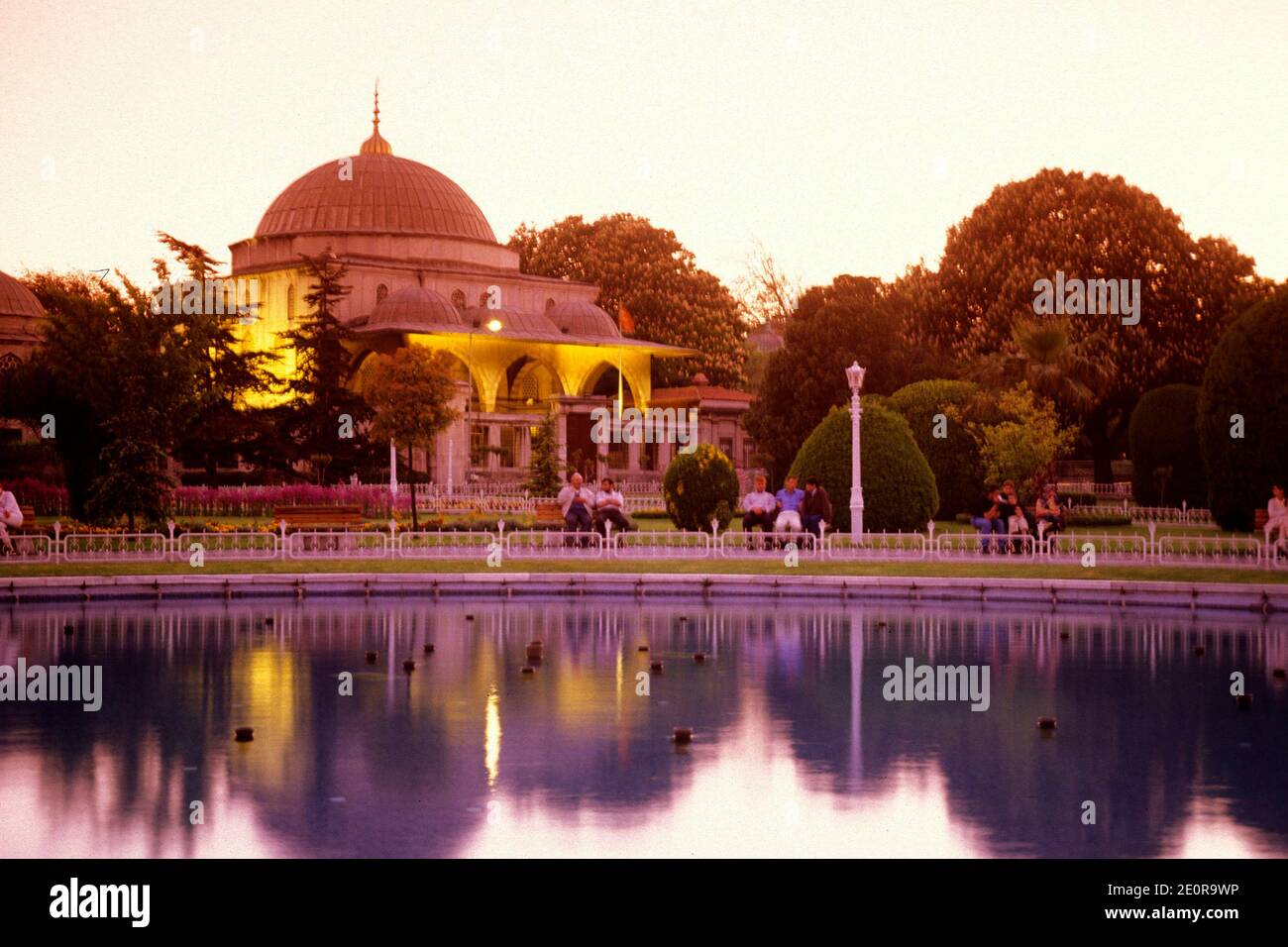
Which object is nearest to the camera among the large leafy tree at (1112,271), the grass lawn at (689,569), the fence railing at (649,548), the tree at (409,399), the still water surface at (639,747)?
the still water surface at (639,747)

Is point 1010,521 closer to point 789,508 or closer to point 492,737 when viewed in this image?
point 789,508

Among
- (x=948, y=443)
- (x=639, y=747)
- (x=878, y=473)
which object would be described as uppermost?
(x=948, y=443)

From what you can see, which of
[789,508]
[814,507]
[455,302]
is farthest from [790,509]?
[455,302]

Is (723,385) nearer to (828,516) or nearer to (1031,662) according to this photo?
(828,516)

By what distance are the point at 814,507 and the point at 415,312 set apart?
3514 cm

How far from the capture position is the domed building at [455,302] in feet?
196

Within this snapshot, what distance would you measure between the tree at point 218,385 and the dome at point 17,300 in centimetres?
1846

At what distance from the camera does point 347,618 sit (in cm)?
1986

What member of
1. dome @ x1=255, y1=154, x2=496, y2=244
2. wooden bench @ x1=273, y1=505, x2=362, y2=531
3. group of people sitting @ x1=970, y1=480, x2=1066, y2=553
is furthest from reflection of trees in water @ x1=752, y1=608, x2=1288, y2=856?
dome @ x1=255, y1=154, x2=496, y2=244

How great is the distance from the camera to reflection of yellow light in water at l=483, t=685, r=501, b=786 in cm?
1030

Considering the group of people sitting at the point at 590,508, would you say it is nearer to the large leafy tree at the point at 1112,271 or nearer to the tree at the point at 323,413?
the tree at the point at 323,413

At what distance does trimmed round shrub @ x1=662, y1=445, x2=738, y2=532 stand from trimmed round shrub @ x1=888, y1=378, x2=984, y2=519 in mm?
9822
